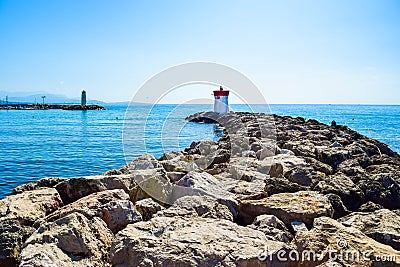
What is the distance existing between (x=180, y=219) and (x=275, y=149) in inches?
212

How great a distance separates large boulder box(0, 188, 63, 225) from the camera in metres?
3.50

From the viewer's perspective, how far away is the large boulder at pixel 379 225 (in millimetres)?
3088

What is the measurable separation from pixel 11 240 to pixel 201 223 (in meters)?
1.63

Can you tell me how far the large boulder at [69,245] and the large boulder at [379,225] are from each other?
2291 mm

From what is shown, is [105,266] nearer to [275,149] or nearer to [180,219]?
[180,219]

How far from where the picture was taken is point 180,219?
10.6 ft

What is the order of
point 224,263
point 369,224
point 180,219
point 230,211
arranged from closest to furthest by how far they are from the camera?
point 224,263, point 180,219, point 369,224, point 230,211

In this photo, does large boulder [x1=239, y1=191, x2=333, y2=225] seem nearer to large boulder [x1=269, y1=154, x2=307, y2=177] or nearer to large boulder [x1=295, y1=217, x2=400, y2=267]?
large boulder [x1=295, y1=217, x2=400, y2=267]

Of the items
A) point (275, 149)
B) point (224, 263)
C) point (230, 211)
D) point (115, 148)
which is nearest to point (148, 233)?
point (224, 263)

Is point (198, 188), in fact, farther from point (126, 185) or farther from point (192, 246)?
point (192, 246)

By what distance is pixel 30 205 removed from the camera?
3.75 m

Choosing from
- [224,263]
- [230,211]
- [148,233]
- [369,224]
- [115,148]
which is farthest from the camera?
[115,148]

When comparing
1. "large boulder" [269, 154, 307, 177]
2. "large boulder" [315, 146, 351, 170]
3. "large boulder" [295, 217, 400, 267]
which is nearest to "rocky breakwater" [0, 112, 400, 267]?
"large boulder" [295, 217, 400, 267]

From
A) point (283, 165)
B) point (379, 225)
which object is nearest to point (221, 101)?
Result: point (283, 165)
